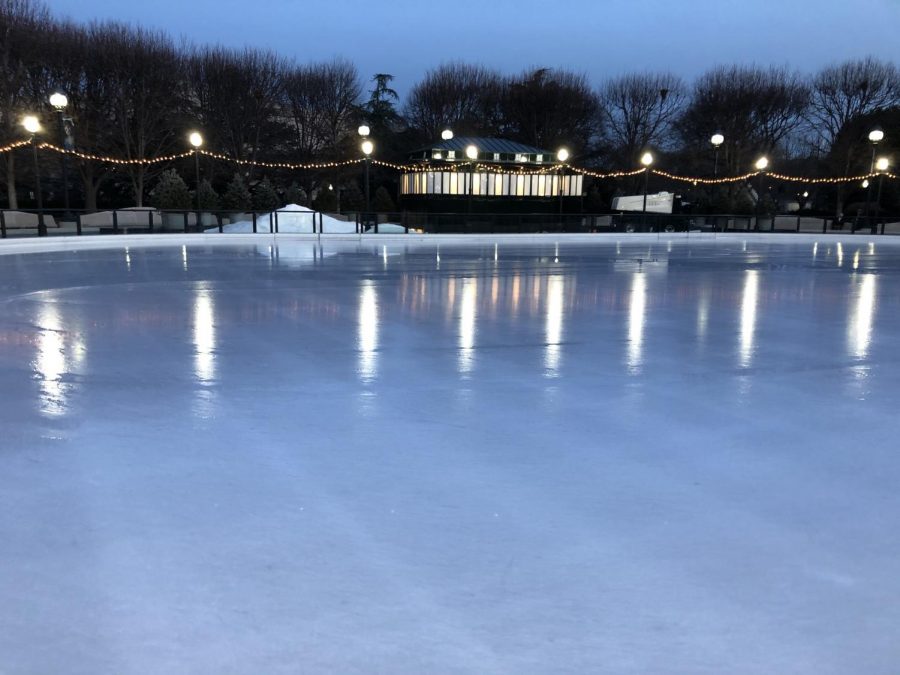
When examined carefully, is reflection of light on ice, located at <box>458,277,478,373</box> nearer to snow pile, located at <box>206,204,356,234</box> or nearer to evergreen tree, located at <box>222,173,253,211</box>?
snow pile, located at <box>206,204,356,234</box>

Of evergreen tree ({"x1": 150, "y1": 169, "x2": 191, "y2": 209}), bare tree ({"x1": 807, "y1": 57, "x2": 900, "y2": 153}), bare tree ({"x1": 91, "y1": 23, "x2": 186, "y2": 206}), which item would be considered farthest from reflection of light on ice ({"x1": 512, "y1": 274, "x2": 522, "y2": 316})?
bare tree ({"x1": 807, "y1": 57, "x2": 900, "y2": 153})

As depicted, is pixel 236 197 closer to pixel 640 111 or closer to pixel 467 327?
pixel 467 327

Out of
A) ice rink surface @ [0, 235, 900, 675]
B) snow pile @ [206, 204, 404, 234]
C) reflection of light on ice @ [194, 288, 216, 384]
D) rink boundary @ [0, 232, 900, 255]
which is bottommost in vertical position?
ice rink surface @ [0, 235, 900, 675]

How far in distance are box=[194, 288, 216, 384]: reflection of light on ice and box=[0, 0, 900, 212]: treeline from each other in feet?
73.2

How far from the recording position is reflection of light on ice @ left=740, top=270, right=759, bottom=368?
6.49 metres

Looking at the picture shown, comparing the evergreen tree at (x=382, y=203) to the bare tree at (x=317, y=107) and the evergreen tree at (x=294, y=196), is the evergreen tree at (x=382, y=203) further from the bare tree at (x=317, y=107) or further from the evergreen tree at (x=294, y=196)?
the bare tree at (x=317, y=107)

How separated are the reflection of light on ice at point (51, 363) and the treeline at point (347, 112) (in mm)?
23115

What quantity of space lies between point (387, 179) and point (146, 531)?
1588 inches

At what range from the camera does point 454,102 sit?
146ft

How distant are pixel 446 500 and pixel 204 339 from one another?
4438 mm

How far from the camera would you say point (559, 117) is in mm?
45031

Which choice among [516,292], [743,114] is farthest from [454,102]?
[516,292]

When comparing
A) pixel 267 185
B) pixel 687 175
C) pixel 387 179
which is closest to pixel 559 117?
pixel 687 175

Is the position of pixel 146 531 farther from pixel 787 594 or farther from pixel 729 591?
pixel 787 594
